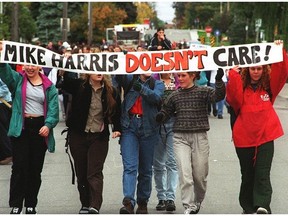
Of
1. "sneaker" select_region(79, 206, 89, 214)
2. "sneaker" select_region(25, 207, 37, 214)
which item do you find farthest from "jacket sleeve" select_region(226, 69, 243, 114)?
"sneaker" select_region(25, 207, 37, 214)

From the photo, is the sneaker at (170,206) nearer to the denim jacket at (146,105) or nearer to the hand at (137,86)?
the denim jacket at (146,105)

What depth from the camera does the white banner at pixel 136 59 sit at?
25.1 ft

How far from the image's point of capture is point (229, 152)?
42.6ft

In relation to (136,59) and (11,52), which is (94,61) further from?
(11,52)

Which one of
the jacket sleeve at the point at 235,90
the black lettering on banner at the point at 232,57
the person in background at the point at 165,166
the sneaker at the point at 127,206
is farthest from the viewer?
the person in background at the point at 165,166

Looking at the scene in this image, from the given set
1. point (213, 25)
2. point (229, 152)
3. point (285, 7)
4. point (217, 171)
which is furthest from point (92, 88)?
point (213, 25)

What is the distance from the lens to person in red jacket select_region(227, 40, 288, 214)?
732 cm

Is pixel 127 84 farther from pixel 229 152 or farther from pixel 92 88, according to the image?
pixel 229 152

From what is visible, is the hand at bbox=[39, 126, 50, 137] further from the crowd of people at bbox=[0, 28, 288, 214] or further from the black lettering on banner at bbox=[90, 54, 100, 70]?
the black lettering on banner at bbox=[90, 54, 100, 70]

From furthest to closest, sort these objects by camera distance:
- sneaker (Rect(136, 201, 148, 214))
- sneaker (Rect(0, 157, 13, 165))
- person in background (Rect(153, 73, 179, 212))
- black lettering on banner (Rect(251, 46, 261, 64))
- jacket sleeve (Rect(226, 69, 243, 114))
Answer: sneaker (Rect(0, 157, 13, 165))
person in background (Rect(153, 73, 179, 212))
sneaker (Rect(136, 201, 148, 214))
black lettering on banner (Rect(251, 46, 261, 64))
jacket sleeve (Rect(226, 69, 243, 114))

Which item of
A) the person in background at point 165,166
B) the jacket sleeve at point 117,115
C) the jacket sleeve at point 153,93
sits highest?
the jacket sleeve at point 153,93

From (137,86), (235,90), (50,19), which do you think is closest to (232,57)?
Result: (235,90)

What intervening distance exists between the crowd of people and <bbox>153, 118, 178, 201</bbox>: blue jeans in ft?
1.04

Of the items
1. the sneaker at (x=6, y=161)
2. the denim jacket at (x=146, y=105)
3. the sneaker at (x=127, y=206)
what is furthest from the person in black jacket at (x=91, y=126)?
the sneaker at (x=6, y=161)
